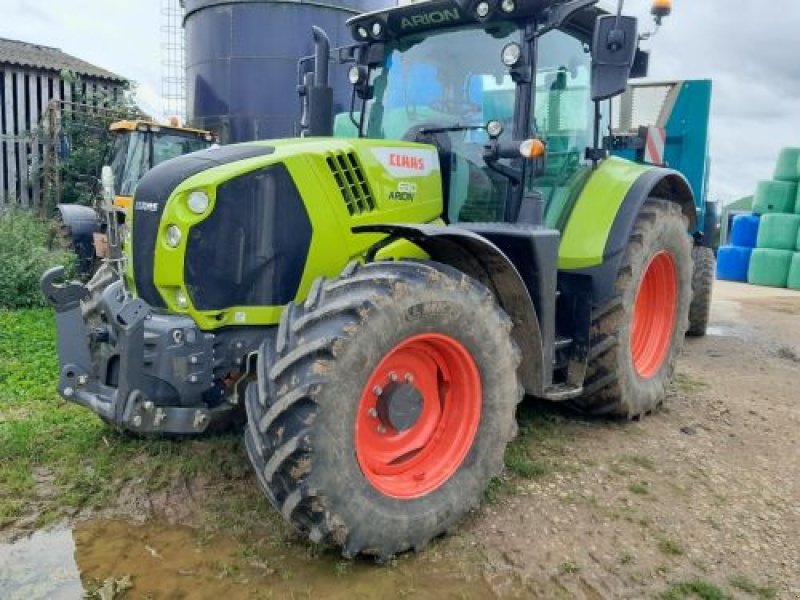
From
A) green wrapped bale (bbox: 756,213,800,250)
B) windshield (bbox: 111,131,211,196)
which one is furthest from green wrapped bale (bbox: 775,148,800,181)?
windshield (bbox: 111,131,211,196)

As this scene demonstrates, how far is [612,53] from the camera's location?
3.72 metres

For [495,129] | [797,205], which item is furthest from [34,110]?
[797,205]

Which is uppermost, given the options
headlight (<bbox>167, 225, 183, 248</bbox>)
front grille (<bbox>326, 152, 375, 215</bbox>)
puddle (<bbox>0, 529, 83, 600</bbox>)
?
front grille (<bbox>326, 152, 375, 215</bbox>)

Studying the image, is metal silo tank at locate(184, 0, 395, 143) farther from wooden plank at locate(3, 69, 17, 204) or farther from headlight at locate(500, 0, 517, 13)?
headlight at locate(500, 0, 517, 13)

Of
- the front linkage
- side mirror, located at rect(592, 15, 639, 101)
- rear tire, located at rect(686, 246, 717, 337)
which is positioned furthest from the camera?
rear tire, located at rect(686, 246, 717, 337)

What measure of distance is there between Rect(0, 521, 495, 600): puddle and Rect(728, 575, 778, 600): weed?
1021mm

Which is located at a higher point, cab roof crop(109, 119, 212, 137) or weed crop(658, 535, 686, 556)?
cab roof crop(109, 119, 212, 137)

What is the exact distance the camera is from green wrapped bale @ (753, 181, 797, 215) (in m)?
15.7

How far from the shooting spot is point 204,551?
3021 millimetres

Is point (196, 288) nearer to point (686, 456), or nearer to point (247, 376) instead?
point (247, 376)

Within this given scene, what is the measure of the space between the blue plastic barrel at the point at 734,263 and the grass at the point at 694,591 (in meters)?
15.2

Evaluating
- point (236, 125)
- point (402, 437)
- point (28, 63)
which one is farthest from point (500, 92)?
point (28, 63)

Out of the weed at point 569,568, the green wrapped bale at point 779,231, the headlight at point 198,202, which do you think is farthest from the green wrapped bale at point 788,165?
the headlight at point 198,202

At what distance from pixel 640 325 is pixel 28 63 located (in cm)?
1385
